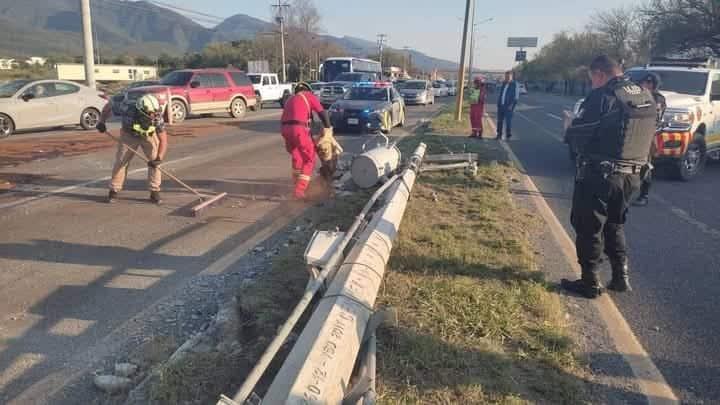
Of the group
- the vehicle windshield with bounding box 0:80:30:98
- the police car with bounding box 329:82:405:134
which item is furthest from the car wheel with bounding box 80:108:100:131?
the police car with bounding box 329:82:405:134

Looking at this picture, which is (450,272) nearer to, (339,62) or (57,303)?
(57,303)

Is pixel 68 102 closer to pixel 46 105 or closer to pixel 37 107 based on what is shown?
pixel 46 105

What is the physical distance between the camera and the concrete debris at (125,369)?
3023 millimetres

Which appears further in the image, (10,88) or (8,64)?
(8,64)

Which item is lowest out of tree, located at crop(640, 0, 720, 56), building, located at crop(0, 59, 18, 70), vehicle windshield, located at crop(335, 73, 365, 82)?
vehicle windshield, located at crop(335, 73, 365, 82)

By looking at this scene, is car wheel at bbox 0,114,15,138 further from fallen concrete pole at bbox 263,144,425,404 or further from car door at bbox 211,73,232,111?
fallen concrete pole at bbox 263,144,425,404

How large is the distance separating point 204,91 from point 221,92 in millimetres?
872

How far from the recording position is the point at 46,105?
1409 cm

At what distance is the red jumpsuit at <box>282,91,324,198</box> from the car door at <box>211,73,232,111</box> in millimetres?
13823

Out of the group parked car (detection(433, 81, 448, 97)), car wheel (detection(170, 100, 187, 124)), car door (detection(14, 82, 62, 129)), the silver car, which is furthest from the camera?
parked car (detection(433, 81, 448, 97))

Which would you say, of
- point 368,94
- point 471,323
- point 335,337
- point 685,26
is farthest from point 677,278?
point 685,26

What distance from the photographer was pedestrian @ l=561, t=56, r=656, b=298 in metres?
4.01

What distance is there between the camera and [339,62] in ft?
119

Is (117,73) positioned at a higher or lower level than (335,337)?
higher
